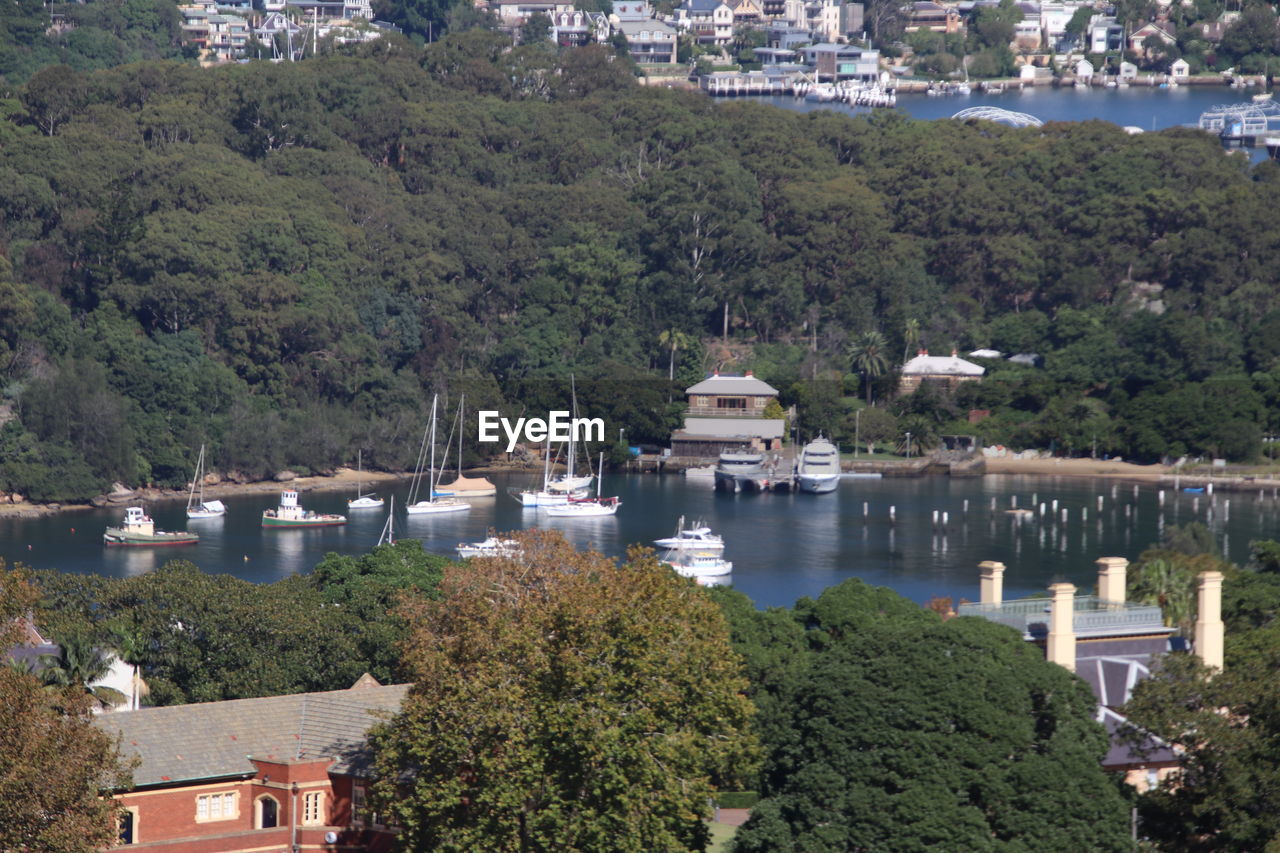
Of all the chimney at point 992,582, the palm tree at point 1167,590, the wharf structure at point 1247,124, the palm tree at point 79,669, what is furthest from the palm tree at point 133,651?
the wharf structure at point 1247,124

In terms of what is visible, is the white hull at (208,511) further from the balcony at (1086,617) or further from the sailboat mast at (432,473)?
the balcony at (1086,617)

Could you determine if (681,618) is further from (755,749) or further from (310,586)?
(310,586)

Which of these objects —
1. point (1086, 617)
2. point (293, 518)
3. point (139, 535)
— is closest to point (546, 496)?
point (293, 518)

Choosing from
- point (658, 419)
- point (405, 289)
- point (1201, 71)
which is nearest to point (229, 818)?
point (658, 419)

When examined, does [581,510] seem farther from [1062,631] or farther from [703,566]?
[1062,631]

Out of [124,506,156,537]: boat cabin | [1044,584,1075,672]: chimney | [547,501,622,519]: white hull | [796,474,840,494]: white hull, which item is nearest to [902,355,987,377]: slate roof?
[796,474,840,494]: white hull

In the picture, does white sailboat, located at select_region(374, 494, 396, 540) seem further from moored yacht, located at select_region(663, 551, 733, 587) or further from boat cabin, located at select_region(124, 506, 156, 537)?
moored yacht, located at select_region(663, 551, 733, 587)
